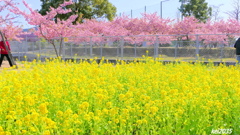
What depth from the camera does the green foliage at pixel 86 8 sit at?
35.4 metres

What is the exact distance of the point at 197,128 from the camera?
3.26m

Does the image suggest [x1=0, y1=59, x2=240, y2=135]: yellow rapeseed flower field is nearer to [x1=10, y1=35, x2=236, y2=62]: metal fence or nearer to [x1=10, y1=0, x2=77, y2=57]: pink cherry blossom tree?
[x1=10, y1=35, x2=236, y2=62]: metal fence

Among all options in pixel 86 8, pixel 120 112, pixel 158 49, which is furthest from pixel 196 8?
pixel 120 112

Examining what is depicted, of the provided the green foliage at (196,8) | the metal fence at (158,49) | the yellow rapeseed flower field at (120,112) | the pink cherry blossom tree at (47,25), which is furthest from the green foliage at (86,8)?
the yellow rapeseed flower field at (120,112)

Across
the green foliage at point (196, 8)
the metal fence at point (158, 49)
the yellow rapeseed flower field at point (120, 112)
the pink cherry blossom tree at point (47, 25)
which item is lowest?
the yellow rapeseed flower field at point (120, 112)

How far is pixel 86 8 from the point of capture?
118 ft

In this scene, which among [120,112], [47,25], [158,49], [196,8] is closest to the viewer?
[120,112]

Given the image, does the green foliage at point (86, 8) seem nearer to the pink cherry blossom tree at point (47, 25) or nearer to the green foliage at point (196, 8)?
the green foliage at point (196, 8)

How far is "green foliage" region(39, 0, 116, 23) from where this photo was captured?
35.4 m

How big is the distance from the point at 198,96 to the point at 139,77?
2261 millimetres

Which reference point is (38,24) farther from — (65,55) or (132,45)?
(132,45)

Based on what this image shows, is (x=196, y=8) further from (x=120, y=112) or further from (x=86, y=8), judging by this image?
(x=120, y=112)

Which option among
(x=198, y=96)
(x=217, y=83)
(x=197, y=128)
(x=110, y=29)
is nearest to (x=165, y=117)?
(x=197, y=128)

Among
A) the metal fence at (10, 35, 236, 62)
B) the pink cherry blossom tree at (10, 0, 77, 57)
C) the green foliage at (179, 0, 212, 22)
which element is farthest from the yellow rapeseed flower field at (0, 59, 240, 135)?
the green foliage at (179, 0, 212, 22)
